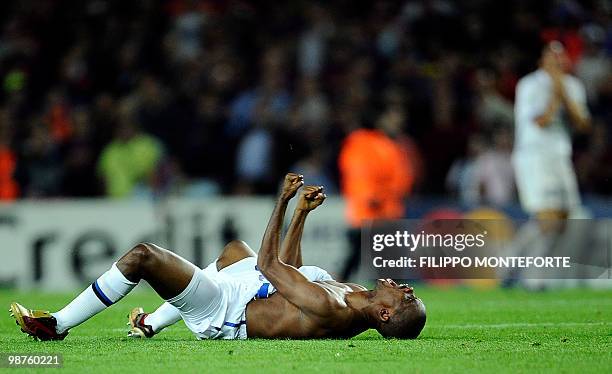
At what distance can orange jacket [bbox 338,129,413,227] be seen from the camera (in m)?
15.4

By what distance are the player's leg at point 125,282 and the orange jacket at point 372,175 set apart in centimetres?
751

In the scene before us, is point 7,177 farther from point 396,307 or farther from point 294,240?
point 396,307

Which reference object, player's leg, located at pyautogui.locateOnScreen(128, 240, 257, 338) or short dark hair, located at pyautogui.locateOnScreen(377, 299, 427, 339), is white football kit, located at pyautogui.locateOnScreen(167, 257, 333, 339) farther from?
short dark hair, located at pyautogui.locateOnScreen(377, 299, 427, 339)

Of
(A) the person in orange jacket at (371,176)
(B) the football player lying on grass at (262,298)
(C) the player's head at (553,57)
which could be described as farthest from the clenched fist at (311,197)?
(A) the person in orange jacket at (371,176)

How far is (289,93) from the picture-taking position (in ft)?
56.9

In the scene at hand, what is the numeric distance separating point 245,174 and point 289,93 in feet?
5.38

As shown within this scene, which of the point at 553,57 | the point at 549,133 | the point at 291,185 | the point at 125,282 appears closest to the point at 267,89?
the point at 549,133

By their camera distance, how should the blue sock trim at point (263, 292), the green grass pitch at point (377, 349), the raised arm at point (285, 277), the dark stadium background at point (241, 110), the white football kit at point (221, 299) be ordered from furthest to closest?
the dark stadium background at point (241, 110)
the blue sock trim at point (263, 292)
the white football kit at point (221, 299)
the raised arm at point (285, 277)
the green grass pitch at point (377, 349)

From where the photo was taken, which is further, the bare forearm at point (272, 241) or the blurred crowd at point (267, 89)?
the blurred crowd at point (267, 89)

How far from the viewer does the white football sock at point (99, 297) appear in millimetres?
7957

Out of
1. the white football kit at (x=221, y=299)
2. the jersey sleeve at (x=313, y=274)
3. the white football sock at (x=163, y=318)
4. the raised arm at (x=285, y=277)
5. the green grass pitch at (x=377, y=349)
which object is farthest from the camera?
the white football sock at (x=163, y=318)

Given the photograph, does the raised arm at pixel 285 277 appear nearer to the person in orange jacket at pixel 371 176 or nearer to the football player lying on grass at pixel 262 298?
the football player lying on grass at pixel 262 298

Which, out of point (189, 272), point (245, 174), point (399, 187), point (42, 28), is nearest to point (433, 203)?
point (399, 187)

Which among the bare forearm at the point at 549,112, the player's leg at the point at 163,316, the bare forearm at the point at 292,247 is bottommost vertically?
the player's leg at the point at 163,316
